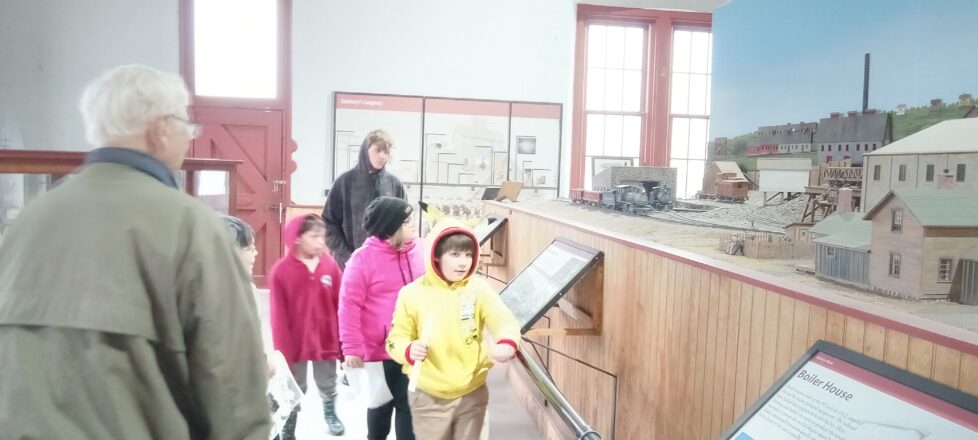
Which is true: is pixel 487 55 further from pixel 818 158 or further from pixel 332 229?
pixel 818 158

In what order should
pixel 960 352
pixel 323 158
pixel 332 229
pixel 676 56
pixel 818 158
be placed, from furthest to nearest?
pixel 676 56
pixel 323 158
pixel 332 229
pixel 818 158
pixel 960 352

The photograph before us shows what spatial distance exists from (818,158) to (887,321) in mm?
926

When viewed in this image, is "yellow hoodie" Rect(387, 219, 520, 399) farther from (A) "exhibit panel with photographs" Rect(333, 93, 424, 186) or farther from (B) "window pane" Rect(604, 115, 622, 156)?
(B) "window pane" Rect(604, 115, 622, 156)

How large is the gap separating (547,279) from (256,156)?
17.3 feet

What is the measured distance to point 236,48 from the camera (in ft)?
23.8

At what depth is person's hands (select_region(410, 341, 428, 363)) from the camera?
7.29ft

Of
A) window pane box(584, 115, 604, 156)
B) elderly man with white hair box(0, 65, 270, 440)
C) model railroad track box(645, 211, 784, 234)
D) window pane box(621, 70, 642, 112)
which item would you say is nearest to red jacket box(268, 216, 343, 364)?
model railroad track box(645, 211, 784, 234)

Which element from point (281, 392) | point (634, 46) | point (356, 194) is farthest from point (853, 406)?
point (634, 46)

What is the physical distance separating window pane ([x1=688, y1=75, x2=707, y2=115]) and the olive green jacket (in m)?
7.66

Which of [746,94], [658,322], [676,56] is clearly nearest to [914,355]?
[658,322]

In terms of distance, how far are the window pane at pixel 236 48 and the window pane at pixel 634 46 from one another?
154 inches

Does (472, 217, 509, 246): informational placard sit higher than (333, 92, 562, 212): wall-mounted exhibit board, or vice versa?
(333, 92, 562, 212): wall-mounted exhibit board

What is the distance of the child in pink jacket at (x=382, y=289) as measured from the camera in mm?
2787

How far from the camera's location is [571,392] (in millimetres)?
3336
